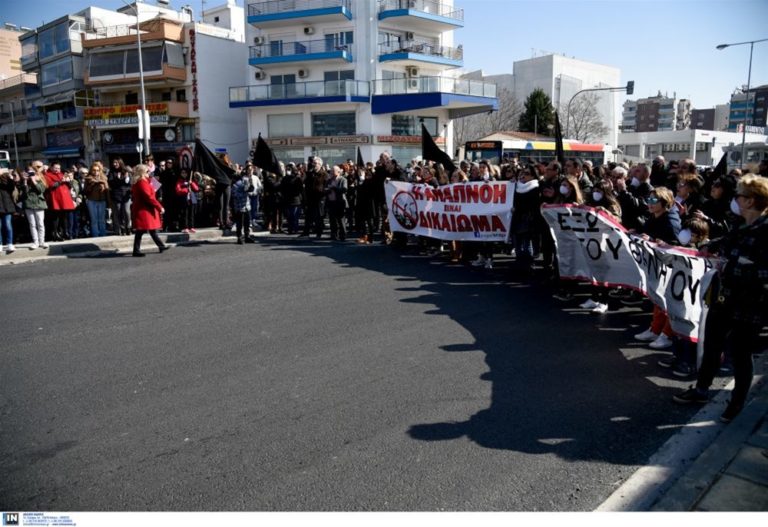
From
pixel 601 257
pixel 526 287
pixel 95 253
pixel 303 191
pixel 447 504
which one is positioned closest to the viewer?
pixel 447 504

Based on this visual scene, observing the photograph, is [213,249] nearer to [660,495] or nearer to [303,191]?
[303,191]

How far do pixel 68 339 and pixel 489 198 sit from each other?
7.48 m

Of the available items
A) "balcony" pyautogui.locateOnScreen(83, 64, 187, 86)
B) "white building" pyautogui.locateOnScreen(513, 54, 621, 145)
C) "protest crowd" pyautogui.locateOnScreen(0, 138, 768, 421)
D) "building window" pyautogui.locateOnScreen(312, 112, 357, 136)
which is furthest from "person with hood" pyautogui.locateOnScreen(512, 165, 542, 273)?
"white building" pyautogui.locateOnScreen(513, 54, 621, 145)

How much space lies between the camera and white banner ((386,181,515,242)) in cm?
1055

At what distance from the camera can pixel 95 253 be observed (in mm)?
12594

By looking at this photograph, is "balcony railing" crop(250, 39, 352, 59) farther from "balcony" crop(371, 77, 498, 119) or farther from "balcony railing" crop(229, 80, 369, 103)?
"balcony" crop(371, 77, 498, 119)

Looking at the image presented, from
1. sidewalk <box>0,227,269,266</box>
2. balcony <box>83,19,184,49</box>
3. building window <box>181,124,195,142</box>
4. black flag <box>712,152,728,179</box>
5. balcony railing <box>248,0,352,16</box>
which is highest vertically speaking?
balcony railing <box>248,0,352,16</box>

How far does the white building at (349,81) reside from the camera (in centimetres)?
3834

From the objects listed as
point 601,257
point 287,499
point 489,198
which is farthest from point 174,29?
point 287,499

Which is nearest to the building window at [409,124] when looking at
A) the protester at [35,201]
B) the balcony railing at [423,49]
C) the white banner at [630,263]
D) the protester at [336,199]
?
the balcony railing at [423,49]

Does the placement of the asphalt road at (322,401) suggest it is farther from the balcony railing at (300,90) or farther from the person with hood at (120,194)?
the balcony railing at (300,90)

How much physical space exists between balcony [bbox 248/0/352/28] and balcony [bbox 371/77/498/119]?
18.0 ft

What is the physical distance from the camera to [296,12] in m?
38.7

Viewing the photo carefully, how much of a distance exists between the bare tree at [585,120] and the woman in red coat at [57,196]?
64534 mm
